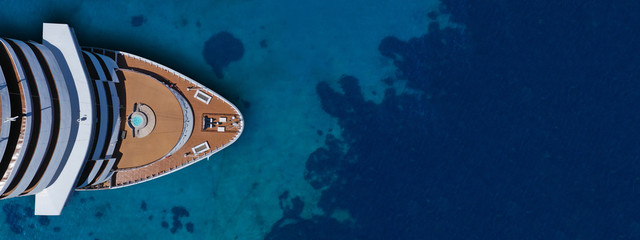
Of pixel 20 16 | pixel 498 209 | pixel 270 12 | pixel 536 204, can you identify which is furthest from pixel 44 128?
pixel 536 204

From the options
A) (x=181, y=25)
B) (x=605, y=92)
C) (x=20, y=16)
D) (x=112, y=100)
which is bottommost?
(x=112, y=100)

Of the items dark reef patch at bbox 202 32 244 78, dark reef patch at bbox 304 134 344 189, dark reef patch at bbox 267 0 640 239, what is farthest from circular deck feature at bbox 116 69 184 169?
dark reef patch at bbox 267 0 640 239

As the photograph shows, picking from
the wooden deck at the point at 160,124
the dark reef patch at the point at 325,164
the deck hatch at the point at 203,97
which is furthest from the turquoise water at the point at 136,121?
the dark reef patch at the point at 325,164

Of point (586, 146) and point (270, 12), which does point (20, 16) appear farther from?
point (586, 146)

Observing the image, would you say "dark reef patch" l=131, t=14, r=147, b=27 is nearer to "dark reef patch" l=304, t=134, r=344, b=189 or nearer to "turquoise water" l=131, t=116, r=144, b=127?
"turquoise water" l=131, t=116, r=144, b=127

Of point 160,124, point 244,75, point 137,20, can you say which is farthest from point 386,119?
point 137,20

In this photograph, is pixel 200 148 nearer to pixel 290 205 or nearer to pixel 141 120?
pixel 141 120

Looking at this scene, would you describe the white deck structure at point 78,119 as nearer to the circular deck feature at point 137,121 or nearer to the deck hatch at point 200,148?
the circular deck feature at point 137,121
